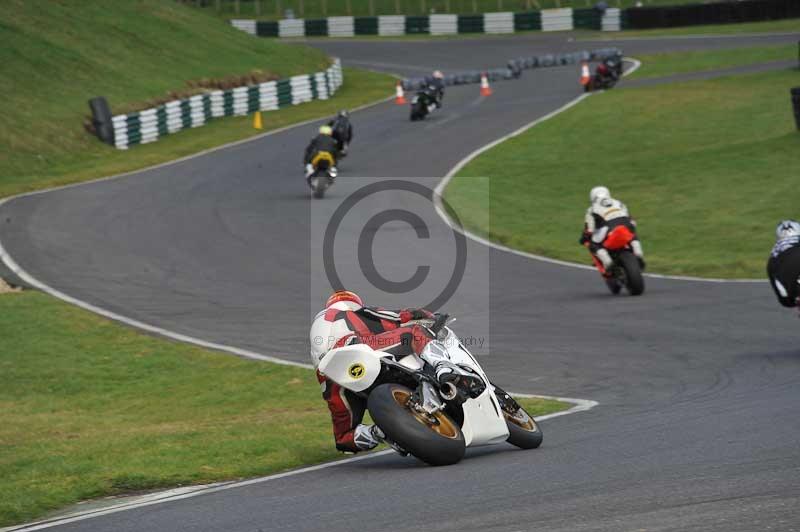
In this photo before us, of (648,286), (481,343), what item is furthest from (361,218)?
(481,343)

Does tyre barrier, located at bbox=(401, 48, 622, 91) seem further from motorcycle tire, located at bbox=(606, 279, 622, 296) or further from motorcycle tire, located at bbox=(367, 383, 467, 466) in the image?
motorcycle tire, located at bbox=(367, 383, 467, 466)

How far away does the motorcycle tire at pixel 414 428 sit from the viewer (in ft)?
25.2

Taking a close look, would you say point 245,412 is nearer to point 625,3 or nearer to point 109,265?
point 109,265

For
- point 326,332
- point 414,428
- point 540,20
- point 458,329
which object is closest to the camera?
point 414,428

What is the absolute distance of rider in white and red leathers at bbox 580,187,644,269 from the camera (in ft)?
57.4

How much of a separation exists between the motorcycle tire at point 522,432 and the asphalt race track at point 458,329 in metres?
0.14

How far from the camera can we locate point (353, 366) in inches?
314

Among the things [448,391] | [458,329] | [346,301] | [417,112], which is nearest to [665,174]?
[417,112]

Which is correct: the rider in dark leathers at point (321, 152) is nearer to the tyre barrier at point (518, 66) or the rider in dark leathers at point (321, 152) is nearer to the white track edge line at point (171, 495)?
the white track edge line at point (171, 495)

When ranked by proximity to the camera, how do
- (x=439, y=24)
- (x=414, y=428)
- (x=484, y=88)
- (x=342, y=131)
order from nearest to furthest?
(x=414, y=428) → (x=342, y=131) → (x=484, y=88) → (x=439, y=24)

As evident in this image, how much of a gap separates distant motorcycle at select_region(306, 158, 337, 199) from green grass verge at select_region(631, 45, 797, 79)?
858 inches

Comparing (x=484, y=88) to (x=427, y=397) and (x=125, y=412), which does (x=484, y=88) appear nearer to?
(x=125, y=412)

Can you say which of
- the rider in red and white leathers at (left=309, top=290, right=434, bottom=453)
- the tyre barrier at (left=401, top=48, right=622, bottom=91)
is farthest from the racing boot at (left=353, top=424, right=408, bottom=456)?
the tyre barrier at (left=401, top=48, right=622, bottom=91)

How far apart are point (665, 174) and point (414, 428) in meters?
21.9
